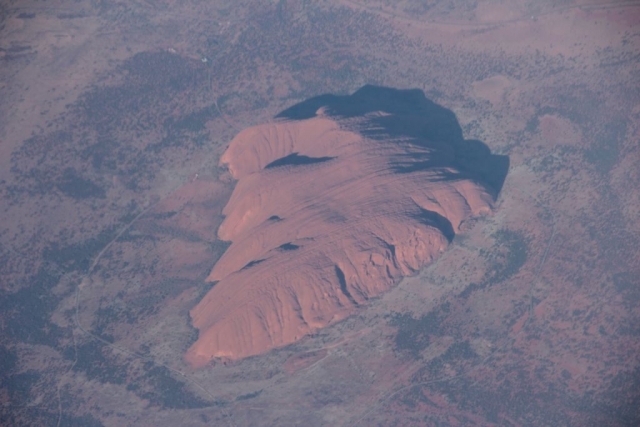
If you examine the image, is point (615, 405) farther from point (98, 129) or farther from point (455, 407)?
point (98, 129)

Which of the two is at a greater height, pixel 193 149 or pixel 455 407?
pixel 193 149

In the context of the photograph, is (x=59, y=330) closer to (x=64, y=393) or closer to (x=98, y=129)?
(x=64, y=393)

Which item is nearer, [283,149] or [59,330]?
[59,330]

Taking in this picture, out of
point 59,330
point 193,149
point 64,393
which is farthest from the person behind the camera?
point 193,149

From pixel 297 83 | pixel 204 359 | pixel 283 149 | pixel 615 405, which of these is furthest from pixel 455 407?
pixel 297 83

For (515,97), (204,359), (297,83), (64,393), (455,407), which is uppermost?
(515,97)

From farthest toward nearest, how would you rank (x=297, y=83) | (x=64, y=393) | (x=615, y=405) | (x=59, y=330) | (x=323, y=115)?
(x=297, y=83) < (x=323, y=115) < (x=59, y=330) < (x=64, y=393) < (x=615, y=405)

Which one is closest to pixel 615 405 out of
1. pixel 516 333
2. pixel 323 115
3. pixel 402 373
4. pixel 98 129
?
pixel 516 333
